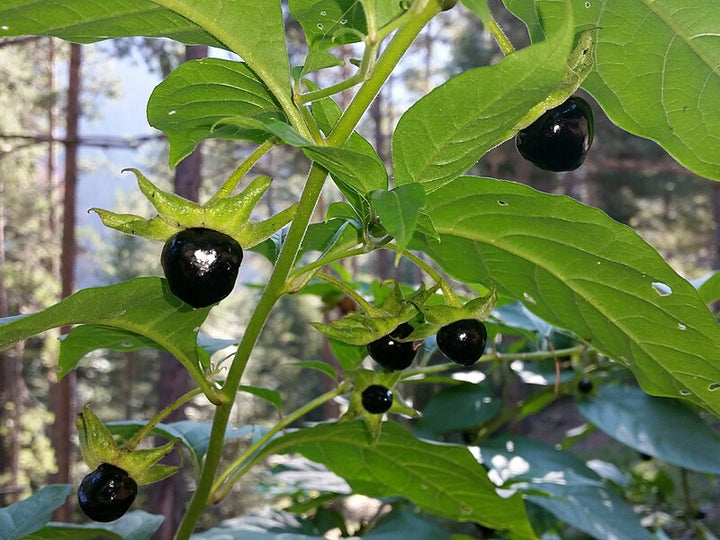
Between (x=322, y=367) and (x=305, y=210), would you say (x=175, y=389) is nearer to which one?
(x=322, y=367)

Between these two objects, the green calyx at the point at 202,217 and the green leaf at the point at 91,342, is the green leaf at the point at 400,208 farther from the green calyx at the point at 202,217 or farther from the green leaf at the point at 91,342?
the green leaf at the point at 91,342

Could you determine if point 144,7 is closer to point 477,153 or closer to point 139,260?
point 477,153

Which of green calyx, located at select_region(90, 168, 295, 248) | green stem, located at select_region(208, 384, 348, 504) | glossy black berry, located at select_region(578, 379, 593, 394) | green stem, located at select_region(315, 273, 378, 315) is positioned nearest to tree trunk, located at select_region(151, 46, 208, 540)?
glossy black berry, located at select_region(578, 379, 593, 394)

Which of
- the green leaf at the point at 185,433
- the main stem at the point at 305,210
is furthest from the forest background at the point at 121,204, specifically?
the main stem at the point at 305,210

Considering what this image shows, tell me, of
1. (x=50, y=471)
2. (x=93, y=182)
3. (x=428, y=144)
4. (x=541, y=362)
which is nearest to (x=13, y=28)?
(x=428, y=144)

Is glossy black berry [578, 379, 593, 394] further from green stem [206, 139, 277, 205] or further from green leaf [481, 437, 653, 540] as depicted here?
green stem [206, 139, 277, 205]

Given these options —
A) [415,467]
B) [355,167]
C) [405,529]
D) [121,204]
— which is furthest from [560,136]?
[121,204]

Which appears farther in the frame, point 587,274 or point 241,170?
point 587,274
